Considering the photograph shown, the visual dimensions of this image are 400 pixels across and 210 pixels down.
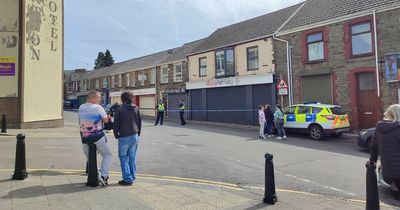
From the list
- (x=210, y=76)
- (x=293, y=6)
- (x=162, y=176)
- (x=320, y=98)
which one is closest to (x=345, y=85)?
(x=320, y=98)

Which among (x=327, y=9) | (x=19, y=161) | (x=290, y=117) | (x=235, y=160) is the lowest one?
(x=235, y=160)

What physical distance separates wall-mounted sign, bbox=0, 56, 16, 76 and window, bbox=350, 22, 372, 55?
1628 centimetres

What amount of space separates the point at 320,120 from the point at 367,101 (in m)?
3.66

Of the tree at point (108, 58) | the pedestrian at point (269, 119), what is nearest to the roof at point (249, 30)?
the pedestrian at point (269, 119)

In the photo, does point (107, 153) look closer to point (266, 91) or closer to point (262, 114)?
point (262, 114)

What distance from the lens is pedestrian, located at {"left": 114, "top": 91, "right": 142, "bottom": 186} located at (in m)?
6.86

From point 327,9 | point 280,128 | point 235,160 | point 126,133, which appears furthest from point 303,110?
point 126,133

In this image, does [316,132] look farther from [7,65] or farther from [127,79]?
[127,79]

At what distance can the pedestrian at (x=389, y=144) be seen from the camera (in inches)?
224

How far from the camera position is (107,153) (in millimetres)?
6699

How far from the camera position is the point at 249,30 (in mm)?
26203

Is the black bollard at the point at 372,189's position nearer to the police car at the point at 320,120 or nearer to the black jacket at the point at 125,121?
the black jacket at the point at 125,121

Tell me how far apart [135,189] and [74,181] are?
4.27 ft

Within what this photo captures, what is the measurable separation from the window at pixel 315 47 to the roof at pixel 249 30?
114 inches
